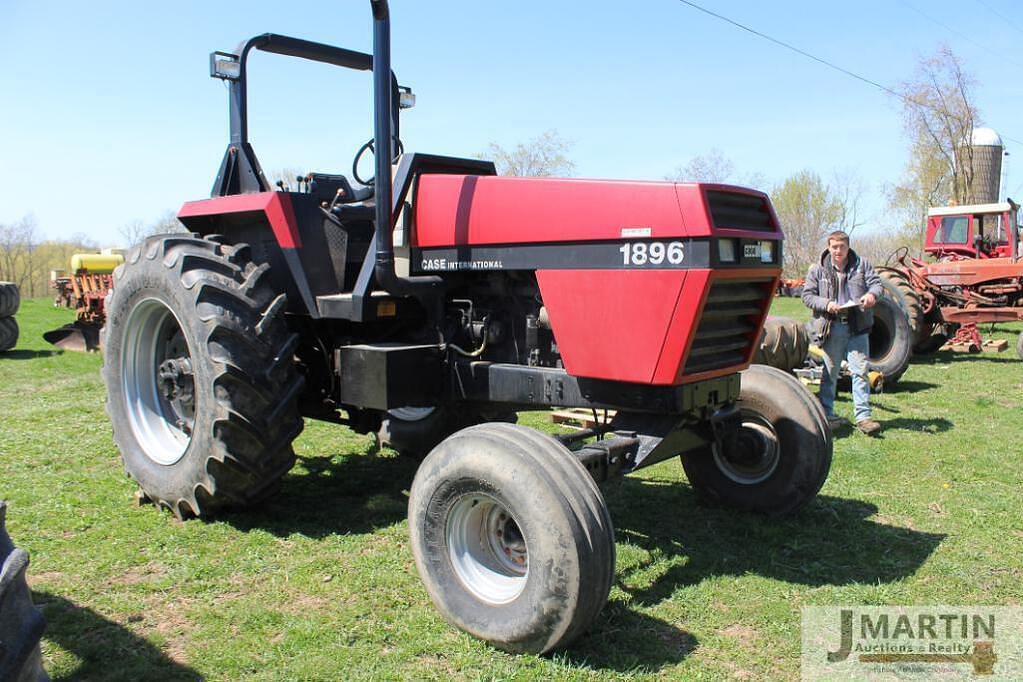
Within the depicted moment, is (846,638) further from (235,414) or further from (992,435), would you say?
(992,435)

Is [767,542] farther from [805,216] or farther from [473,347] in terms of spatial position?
[805,216]

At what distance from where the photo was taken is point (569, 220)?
374cm

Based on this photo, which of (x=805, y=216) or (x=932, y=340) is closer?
(x=932, y=340)

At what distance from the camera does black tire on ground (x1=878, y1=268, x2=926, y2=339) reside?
10.4 meters

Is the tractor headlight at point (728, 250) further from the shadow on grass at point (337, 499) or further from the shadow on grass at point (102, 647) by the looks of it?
the shadow on grass at point (102, 647)

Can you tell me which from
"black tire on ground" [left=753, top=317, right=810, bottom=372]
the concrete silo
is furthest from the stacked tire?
the concrete silo

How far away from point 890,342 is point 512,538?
25.8 ft

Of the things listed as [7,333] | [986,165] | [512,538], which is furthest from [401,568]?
[986,165]

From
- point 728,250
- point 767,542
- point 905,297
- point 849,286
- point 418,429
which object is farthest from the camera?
point 905,297

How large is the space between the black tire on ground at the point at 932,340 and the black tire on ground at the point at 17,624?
12237 mm

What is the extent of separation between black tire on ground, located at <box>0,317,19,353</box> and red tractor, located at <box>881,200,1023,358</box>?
40.8 ft

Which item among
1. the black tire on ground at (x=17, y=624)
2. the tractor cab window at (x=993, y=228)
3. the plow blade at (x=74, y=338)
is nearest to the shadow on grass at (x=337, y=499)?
the black tire on ground at (x=17, y=624)

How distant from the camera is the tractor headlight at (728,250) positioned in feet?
11.3

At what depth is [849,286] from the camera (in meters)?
7.17
